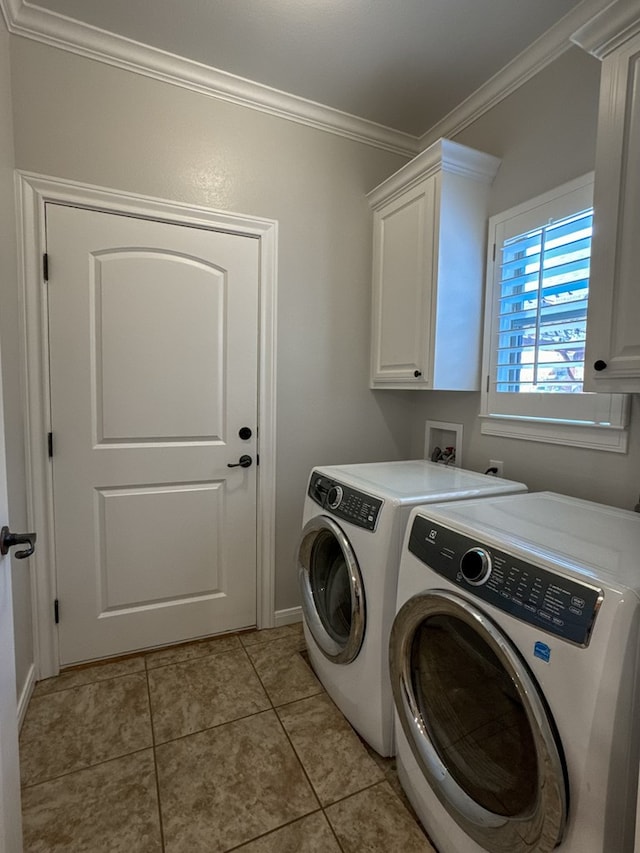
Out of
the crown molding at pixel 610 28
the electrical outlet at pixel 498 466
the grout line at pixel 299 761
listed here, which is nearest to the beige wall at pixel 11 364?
the grout line at pixel 299 761

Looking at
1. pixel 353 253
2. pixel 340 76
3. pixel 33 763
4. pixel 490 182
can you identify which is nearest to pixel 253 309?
pixel 353 253

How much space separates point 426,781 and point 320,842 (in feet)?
1.16

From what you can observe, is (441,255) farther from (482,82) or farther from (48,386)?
(48,386)

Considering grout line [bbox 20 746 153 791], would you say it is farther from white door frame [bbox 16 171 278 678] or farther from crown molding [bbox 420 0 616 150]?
crown molding [bbox 420 0 616 150]

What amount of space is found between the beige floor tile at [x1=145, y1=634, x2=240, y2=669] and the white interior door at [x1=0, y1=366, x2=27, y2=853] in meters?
1.04

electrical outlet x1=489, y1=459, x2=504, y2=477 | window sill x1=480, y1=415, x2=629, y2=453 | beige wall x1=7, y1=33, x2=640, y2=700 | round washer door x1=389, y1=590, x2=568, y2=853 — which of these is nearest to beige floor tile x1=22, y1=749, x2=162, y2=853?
beige wall x1=7, y1=33, x2=640, y2=700

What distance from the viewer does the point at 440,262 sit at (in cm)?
184

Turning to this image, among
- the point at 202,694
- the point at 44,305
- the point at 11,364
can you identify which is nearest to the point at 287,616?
the point at 202,694

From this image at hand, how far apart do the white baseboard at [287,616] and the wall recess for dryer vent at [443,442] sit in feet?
3.69

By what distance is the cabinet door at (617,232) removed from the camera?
1075mm

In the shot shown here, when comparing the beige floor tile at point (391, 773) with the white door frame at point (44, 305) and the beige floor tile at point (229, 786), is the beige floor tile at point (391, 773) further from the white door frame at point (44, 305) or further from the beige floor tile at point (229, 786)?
the white door frame at point (44, 305)

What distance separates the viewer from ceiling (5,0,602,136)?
153 cm

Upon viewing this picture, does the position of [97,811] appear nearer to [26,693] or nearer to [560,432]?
[26,693]

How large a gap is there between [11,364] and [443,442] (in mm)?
2003
